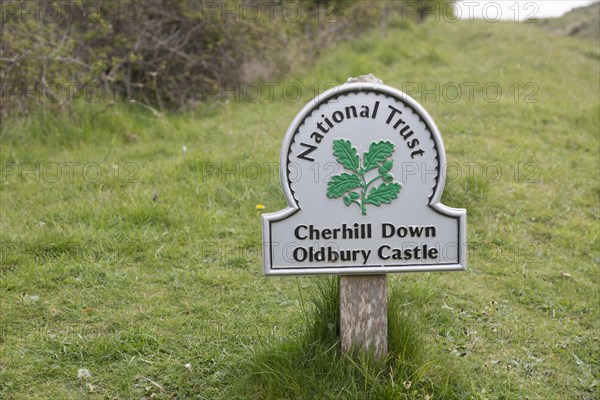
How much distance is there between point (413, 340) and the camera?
11.0 ft

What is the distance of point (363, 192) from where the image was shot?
3107 mm

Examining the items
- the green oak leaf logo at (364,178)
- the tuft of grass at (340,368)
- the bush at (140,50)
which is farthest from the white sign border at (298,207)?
the bush at (140,50)

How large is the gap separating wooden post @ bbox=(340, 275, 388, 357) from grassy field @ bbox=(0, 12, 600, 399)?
5.0 inches

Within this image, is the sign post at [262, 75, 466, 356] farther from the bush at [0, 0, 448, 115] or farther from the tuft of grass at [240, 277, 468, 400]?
the bush at [0, 0, 448, 115]

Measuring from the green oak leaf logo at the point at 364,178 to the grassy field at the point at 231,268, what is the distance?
0.63 m

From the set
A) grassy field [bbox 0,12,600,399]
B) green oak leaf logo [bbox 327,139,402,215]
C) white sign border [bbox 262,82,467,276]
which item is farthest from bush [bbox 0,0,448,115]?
green oak leaf logo [bbox 327,139,402,215]

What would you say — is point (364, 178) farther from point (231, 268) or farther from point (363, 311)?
point (231, 268)

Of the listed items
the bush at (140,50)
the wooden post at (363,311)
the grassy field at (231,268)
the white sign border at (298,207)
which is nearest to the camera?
the white sign border at (298,207)

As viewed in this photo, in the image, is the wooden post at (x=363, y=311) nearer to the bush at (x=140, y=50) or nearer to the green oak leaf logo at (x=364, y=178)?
the green oak leaf logo at (x=364, y=178)

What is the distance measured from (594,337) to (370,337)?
1.67 m

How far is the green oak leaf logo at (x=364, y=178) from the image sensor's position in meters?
3.08

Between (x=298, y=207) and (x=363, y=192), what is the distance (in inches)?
11.3

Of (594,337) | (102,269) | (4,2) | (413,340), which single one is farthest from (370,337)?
(4,2)

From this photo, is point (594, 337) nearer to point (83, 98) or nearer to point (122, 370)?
point (122, 370)
